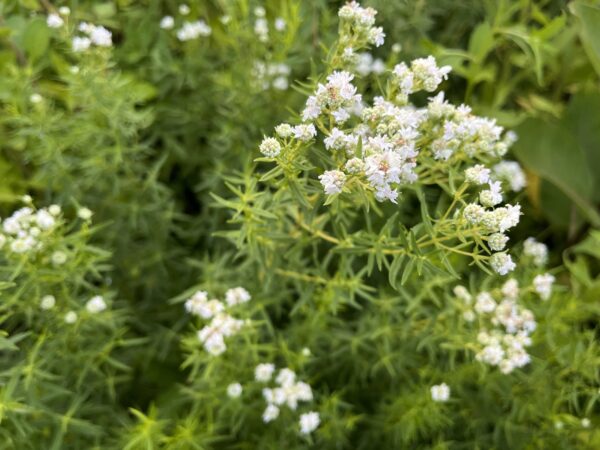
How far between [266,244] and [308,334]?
38 centimetres

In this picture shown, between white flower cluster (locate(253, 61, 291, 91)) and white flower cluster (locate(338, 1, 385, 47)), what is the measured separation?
1.99 feet

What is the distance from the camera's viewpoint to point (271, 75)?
2.06 meters

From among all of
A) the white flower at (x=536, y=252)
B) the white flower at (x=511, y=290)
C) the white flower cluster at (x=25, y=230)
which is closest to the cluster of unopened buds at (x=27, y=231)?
the white flower cluster at (x=25, y=230)

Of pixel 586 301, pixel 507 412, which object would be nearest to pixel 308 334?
pixel 507 412

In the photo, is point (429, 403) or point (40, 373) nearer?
point (40, 373)

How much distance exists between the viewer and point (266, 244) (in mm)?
1628

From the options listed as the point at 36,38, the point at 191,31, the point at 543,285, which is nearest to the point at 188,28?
the point at 191,31

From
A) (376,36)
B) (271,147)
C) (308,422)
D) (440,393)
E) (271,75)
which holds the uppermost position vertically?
(376,36)

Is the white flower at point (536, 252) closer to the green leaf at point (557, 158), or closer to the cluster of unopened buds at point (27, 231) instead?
the green leaf at point (557, 158)

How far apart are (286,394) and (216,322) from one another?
0.88 ft

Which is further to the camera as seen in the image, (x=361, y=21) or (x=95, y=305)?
(x=95, y=305)

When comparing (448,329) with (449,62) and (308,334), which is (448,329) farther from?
(449,62)

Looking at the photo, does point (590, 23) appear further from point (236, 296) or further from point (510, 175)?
point (236, 296)

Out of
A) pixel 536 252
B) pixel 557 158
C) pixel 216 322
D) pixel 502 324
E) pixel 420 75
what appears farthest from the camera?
pixel 557 158
